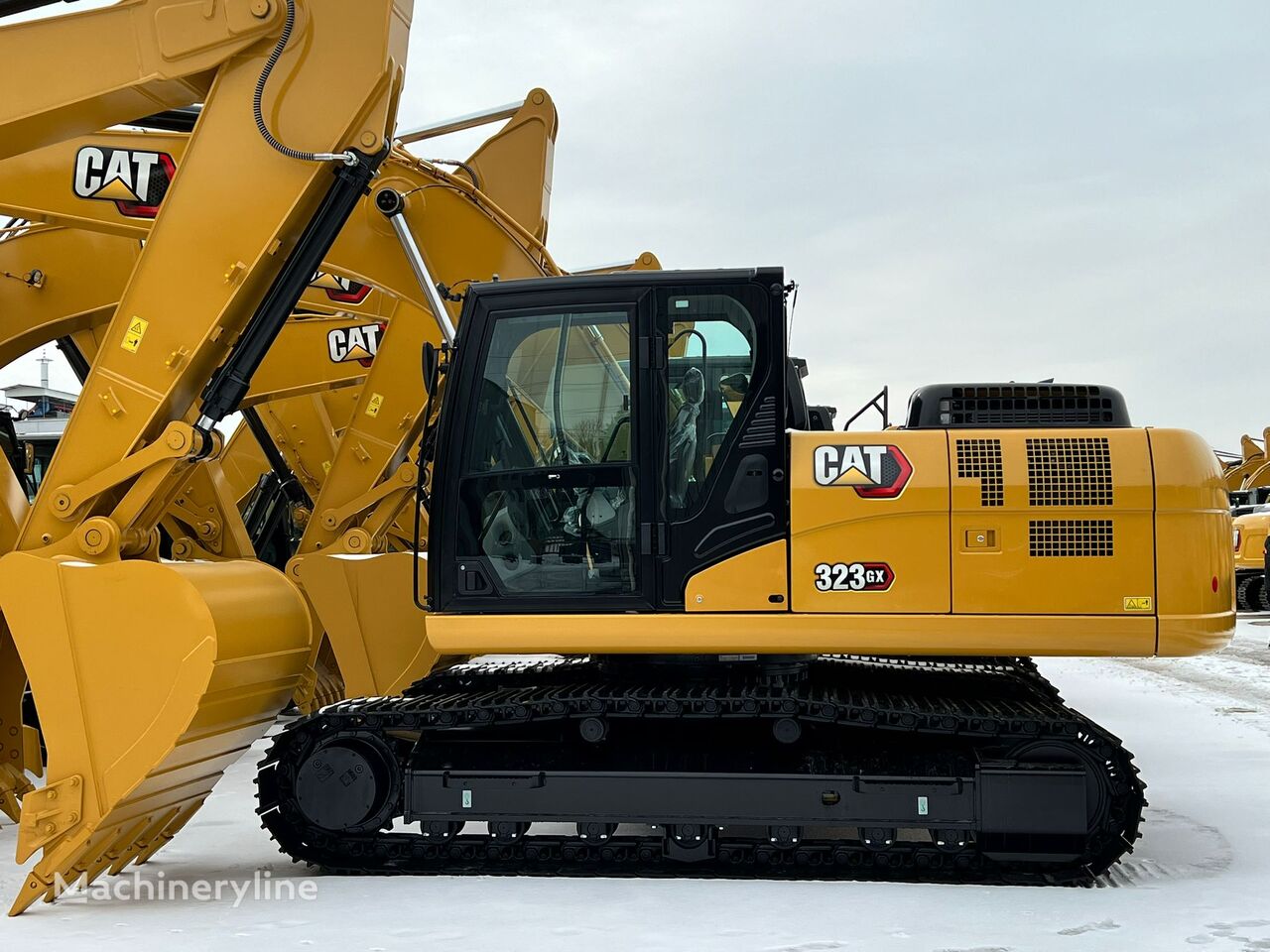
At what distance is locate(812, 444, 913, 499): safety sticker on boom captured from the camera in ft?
18.2

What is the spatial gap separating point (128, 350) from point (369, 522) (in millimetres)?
4562

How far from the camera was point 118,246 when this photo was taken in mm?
8664

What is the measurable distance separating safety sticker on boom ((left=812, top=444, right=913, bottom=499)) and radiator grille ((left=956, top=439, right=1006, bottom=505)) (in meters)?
0.23

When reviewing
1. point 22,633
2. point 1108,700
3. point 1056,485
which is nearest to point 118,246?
point 22,633

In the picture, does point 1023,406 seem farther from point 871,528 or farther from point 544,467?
point 544,467

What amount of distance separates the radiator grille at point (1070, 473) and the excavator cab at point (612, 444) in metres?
1.04

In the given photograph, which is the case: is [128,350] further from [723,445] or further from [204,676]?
[723,445]

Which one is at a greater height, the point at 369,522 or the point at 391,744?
the point at 369,522

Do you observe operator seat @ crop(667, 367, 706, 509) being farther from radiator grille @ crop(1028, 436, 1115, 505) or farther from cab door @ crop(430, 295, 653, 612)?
radiator grille @ crop(1028, 436, 1115, 505)

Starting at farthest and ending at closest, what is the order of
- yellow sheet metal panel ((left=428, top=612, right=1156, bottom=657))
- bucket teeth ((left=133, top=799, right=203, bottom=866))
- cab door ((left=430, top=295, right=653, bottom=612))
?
bucket teeth ((left=133, top=799, right=203, bottom=866)), cab door ((left=430, top=295, right=653, bottom=612)), yellow sheet metal panel ((left=428, top=612, right=1156, bottom=657))

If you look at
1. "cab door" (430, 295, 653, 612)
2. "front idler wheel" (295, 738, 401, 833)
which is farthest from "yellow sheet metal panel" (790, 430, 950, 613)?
"front idler wheel" (295, 738, 401, 833)

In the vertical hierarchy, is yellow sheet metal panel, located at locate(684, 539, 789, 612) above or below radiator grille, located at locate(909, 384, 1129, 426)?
below

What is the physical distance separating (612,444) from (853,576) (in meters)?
1.12

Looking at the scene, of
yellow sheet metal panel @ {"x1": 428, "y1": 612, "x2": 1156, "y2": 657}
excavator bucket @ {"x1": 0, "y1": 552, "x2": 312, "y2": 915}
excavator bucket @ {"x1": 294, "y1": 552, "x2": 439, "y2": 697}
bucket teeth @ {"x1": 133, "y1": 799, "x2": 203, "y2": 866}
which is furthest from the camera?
excavator bucket @ {"x1": 294, "y1": 552, "x2": 439, "y2": 697}
